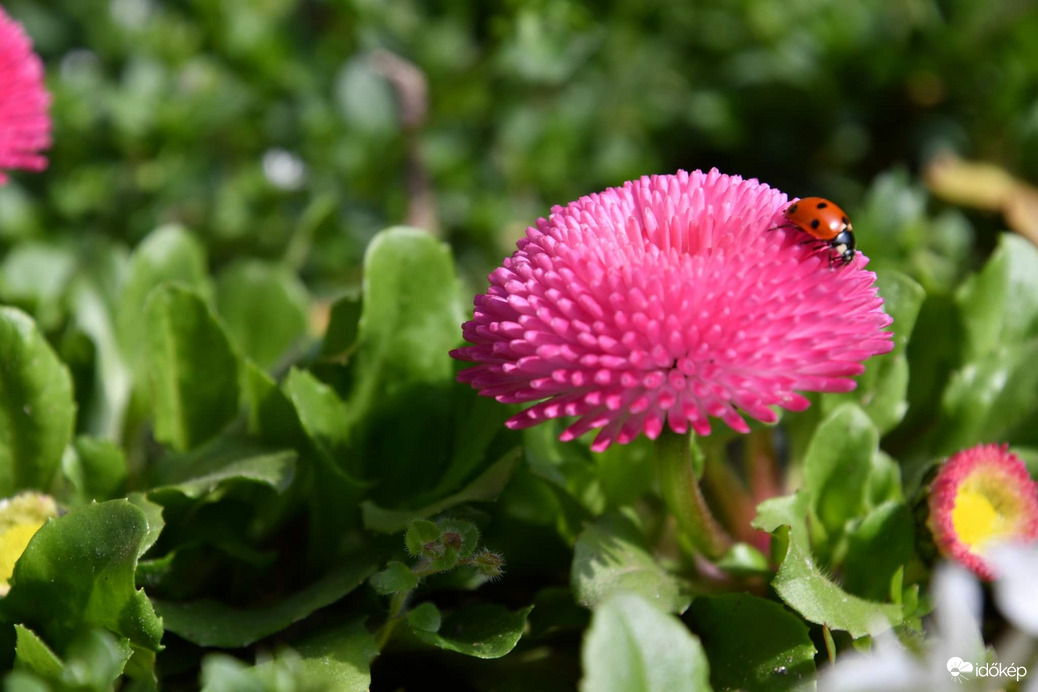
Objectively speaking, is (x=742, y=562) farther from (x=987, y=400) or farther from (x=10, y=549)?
(x=10, y=549)

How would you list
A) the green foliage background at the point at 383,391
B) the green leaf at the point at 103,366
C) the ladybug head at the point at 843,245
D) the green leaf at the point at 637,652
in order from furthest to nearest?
the green leaf at the point at 103,366, the green foliage background at the point at 383,391, the ladybug head at the point at 843,245, the green leaf at the point at 637,652

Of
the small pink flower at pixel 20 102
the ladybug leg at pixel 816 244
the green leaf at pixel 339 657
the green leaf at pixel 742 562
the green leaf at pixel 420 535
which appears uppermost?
the ladybug leg at pixel 816 244

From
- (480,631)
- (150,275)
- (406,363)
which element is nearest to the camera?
(480,631)

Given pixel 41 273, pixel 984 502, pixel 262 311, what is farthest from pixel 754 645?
pixel 41 273

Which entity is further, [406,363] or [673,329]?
[406,363]

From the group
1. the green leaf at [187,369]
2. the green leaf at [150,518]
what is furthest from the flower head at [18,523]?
the green leaf at [187,369]

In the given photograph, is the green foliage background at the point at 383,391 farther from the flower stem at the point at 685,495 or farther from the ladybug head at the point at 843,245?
the ladybug head at the point at 843,245
